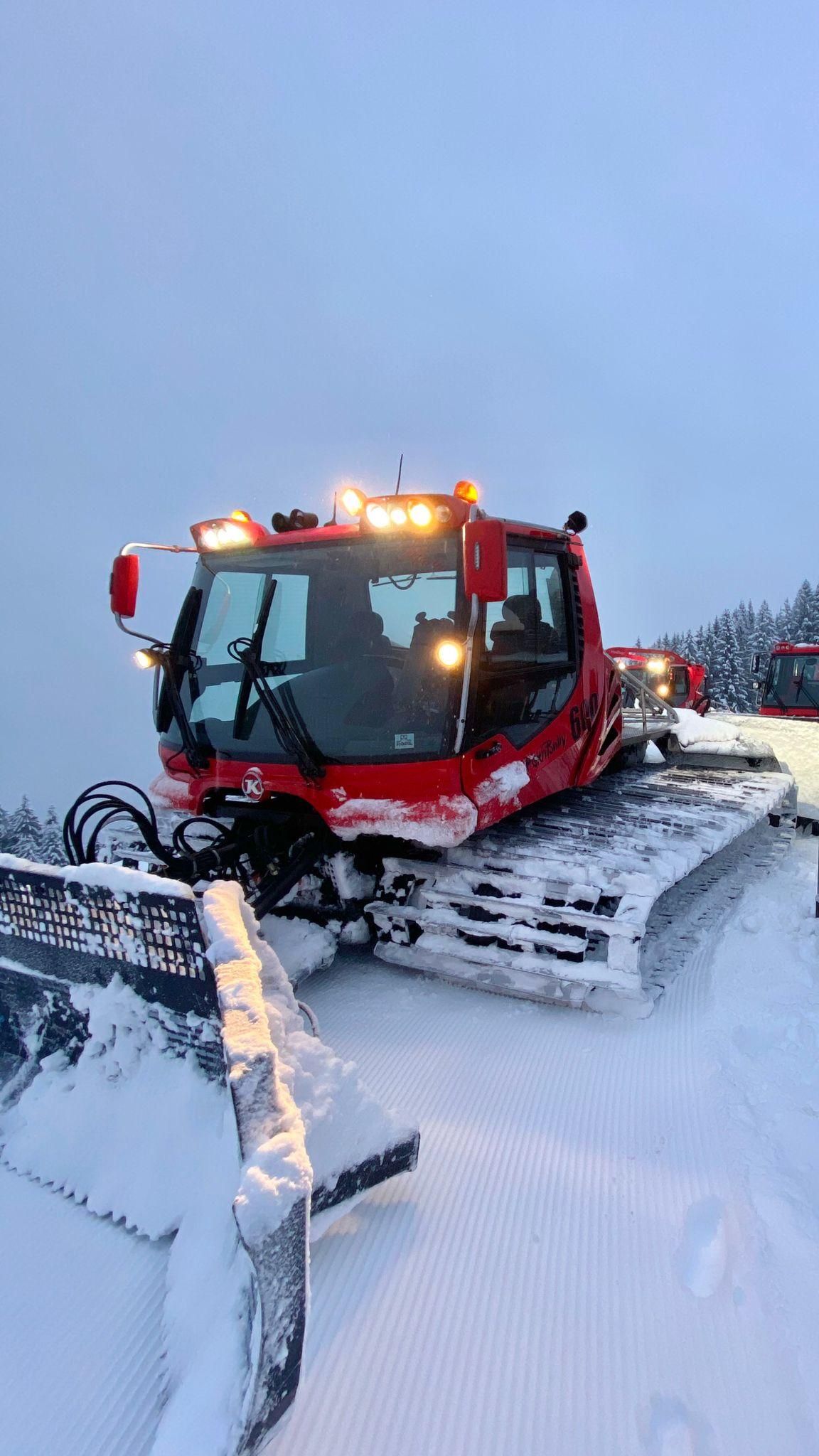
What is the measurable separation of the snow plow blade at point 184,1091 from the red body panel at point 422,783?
3.61 feet

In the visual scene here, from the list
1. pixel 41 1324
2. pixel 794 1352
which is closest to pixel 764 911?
pixel 794 1352

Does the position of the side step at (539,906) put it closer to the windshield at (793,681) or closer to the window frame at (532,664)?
the window frame at (532,664)

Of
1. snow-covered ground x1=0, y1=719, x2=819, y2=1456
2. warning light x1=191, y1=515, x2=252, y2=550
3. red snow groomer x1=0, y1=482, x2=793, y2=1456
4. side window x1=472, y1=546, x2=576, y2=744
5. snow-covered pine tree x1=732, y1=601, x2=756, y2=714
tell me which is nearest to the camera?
snow-covered ground x1=0, y1=719, x2=819, y2=1456

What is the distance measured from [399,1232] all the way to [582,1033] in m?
1.33

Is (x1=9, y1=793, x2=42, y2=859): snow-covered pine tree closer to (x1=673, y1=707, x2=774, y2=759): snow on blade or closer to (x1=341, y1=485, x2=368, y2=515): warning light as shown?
(x1=673, y1=707, x2=774, y2=759): snow on blade

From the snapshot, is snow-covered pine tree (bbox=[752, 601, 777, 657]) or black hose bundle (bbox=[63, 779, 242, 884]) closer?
black hose bundle (bbox=[63, 779, 242, 884])

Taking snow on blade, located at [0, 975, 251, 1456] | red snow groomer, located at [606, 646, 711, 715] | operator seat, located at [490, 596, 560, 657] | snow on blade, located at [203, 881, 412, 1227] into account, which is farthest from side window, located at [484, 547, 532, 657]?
red snow groomer, located at [606, 646, 711, 715]

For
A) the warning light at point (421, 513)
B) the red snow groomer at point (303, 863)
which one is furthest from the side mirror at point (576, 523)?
the warning light at point (421, 513)

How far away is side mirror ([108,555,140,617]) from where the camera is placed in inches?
160

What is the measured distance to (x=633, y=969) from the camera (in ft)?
10.4

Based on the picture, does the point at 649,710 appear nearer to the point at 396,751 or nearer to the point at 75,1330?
the point at 396,751

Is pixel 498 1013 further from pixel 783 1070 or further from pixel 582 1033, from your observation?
pixel 783 1070

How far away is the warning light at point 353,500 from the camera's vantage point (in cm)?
376

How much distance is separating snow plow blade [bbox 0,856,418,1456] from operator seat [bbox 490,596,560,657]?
82.0 inches
